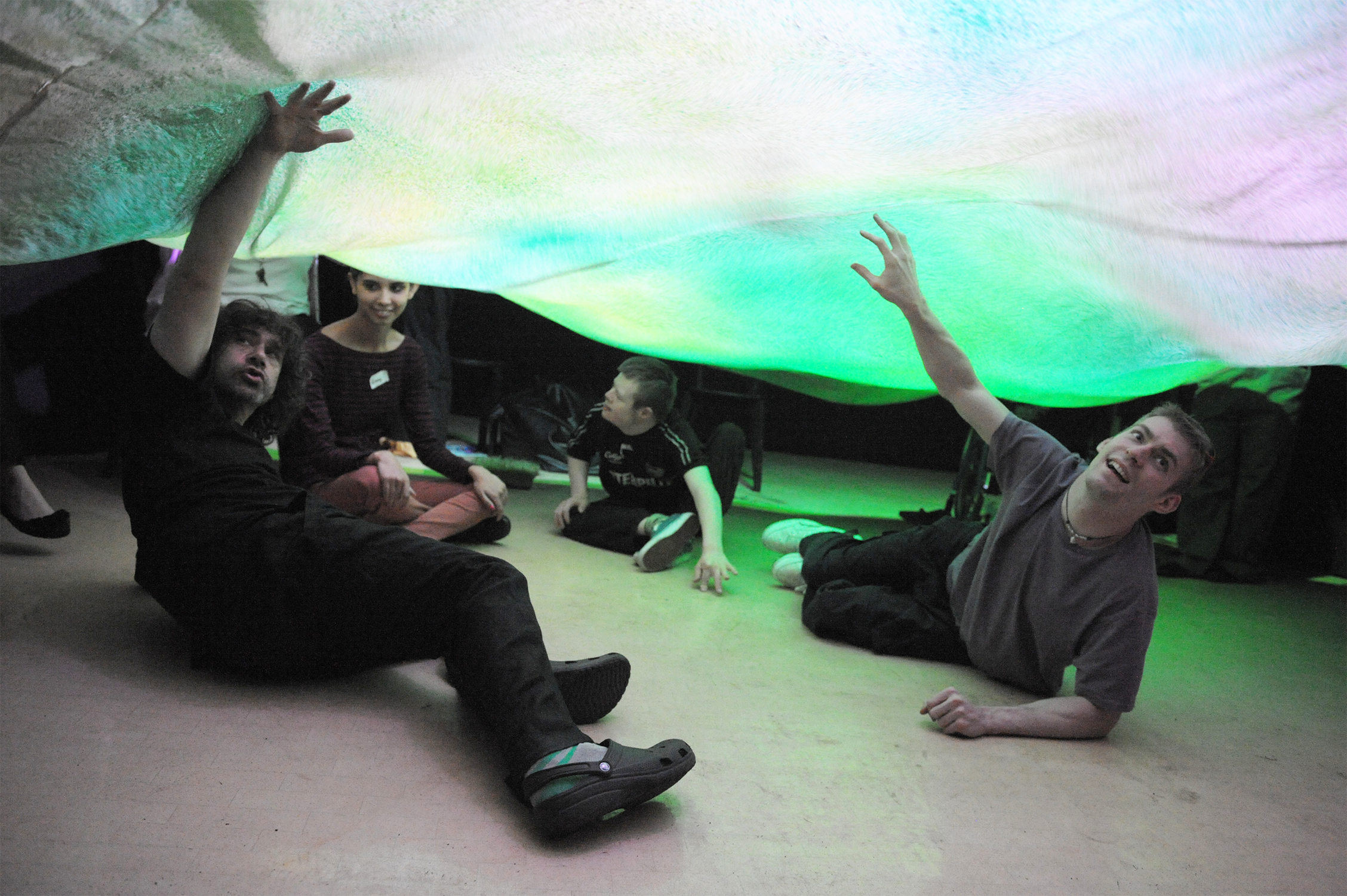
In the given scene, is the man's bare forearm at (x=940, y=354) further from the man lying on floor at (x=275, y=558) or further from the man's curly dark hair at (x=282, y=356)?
the man's curly dark hair at (x=282, y=356)

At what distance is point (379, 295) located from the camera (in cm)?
253

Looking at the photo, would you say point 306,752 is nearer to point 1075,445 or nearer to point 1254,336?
point 1254,336

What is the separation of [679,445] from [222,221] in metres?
1.61

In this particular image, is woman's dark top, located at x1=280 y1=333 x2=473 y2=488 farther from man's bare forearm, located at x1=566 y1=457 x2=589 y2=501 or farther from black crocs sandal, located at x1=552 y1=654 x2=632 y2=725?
black crocs sandal, located at x1=552 y1=654 x2=632 y2=725

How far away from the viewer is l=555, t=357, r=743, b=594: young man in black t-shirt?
8.77 feet

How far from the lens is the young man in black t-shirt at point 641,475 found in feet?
8.77

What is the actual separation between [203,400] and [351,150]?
488mm

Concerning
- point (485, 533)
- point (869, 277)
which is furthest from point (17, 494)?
point (869, 277)

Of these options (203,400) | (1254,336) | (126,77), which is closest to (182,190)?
(126,77)

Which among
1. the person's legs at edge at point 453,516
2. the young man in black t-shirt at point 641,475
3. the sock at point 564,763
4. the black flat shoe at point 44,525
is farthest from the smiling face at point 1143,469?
the black flat shoe at point 44,525

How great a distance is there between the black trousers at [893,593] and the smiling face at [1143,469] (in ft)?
1.82

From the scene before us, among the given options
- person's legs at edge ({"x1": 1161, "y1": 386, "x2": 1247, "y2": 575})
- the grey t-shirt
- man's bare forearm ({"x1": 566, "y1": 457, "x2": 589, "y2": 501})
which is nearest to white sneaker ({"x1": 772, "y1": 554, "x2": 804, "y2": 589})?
the grey t-shirt

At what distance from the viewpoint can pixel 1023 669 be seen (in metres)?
1.92

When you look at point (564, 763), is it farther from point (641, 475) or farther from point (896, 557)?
point (641, 475)
